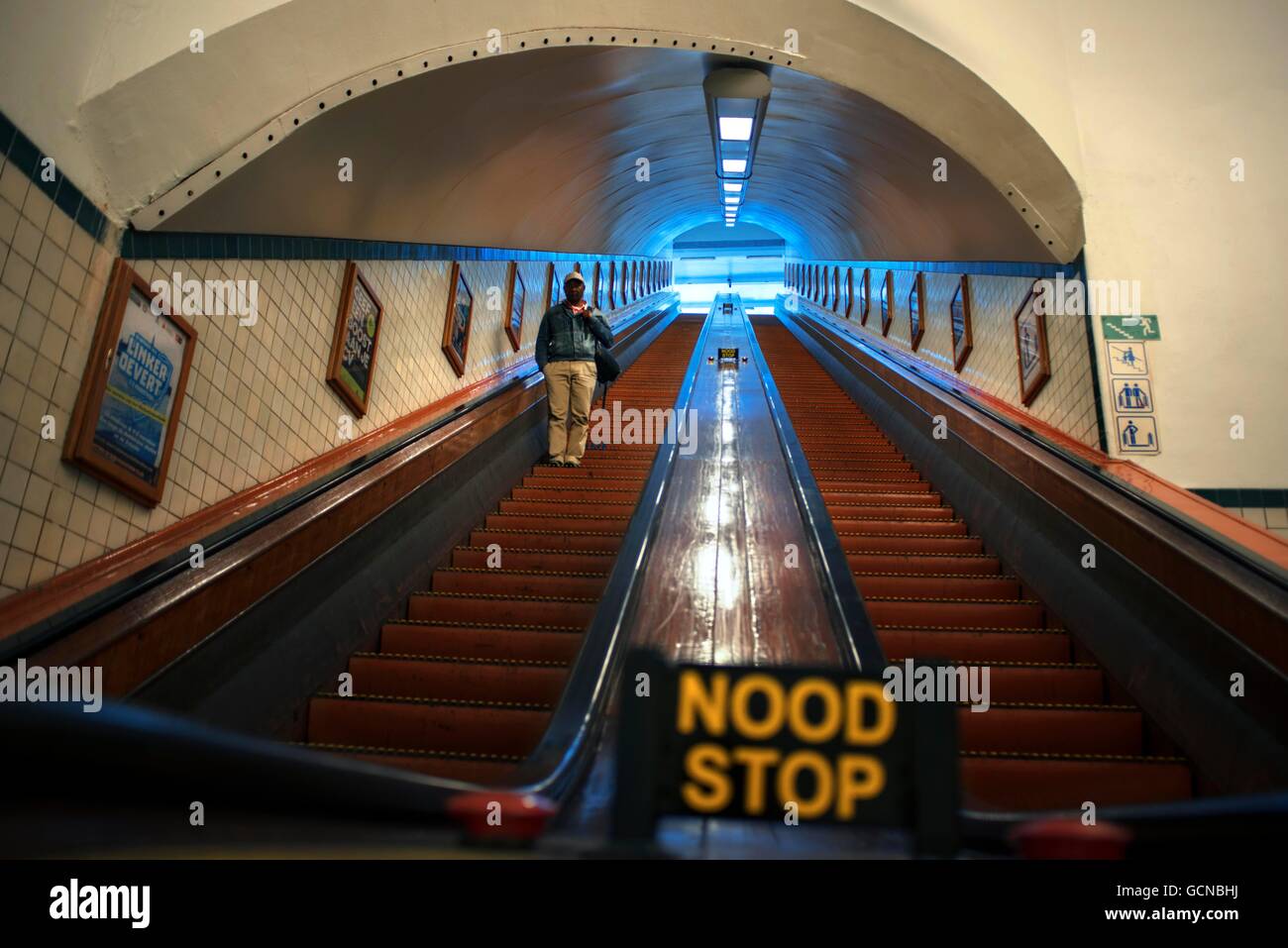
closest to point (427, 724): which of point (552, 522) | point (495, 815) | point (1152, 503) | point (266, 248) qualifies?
point (495, 815)

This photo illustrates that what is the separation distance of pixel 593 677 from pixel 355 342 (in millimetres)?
3262

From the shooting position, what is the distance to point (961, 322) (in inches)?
323

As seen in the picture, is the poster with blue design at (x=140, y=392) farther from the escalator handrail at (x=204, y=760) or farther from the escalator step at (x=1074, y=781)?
the escalator step at (x=1074, y=781)

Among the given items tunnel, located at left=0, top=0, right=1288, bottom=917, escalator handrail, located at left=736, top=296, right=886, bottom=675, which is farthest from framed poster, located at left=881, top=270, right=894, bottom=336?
escalator handrail, located at left=736, top=296, right=886, bottom=675

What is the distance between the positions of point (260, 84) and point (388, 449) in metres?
1.77

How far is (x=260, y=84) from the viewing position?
346cm

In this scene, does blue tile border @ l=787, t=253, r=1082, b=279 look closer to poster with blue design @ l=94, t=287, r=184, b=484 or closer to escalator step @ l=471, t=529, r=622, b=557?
escalator step @ l=471, t=529, r=622, b=557

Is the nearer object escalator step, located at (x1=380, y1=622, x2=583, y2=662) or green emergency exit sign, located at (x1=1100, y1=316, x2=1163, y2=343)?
escalator step, located at (x1=380, y1=622, x2=583, y2=662)

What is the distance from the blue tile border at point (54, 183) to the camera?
8.05ft

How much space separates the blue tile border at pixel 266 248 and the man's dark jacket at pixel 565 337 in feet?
3.45

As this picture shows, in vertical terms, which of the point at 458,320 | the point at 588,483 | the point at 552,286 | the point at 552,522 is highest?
the point at 552,286

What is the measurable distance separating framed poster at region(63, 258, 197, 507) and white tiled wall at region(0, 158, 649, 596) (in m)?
0.04

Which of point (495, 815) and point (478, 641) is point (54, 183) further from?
point (495, 815)

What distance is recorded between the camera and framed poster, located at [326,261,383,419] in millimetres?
4699
